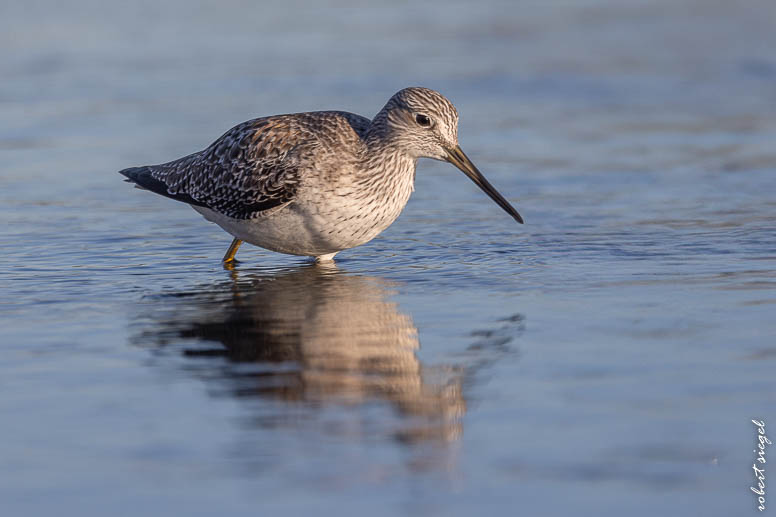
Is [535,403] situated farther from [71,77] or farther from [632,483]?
[71,77]

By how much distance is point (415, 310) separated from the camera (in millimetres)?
8375

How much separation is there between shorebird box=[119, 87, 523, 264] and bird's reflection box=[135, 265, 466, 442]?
1.23ft

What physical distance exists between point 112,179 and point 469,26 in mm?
10450

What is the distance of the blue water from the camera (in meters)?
5.41

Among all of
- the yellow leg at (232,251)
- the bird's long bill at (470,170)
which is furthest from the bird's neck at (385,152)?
the yellow leg at (232,251)

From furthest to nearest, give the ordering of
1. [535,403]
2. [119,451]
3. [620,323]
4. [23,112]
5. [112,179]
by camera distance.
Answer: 1. [23,112]
2. [112,179]
3. [620,323]
4. [535,403]
5. [119,451]

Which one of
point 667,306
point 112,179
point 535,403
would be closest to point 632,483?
point 535,403

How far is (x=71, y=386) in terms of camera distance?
6.75 meters

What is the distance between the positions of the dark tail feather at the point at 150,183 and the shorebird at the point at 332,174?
57 cm

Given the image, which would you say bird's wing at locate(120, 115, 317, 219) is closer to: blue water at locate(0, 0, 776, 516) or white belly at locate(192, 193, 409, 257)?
white belly at locate(192, 193, 409, 257)
